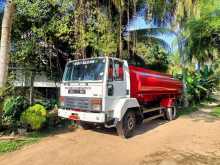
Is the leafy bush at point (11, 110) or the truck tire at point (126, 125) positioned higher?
the leafy bush at point (11, 110)

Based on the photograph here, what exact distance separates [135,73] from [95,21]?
3487mm

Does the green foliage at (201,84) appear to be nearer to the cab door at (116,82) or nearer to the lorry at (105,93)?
the lorry at (105,93)

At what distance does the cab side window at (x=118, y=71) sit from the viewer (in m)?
A: 9.41

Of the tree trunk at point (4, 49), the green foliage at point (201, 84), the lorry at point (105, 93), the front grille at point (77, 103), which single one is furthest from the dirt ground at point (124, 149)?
the green foliage at point (201, 84)

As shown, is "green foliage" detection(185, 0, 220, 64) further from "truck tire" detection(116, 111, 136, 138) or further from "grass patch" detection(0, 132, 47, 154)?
"grass patch" detection(0, 132, 47, 154)

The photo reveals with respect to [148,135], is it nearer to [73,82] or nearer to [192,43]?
[73,82]

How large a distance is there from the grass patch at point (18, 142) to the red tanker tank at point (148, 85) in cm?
358

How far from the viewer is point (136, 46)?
693 inches

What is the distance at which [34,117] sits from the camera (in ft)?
31.5

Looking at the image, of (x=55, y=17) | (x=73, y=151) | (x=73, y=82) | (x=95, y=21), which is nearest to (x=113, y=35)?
(x=95, y=21)

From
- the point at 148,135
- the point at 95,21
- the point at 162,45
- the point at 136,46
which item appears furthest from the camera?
the point at 162,45

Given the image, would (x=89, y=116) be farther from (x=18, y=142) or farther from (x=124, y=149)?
(x=18, y=142)

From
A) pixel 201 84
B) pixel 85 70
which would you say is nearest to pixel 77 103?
pixel 85 70

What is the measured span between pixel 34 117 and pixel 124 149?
3324 millimetres
